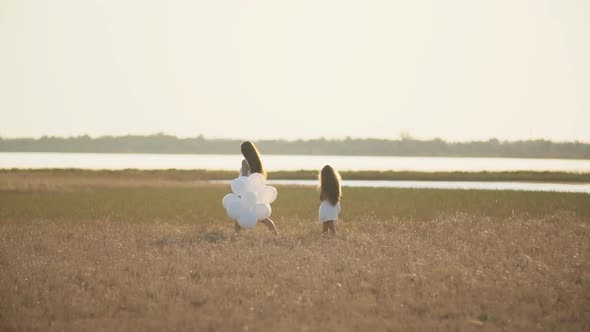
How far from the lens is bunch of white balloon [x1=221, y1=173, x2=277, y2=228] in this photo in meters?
16.5

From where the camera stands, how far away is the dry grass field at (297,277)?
28.1 ft

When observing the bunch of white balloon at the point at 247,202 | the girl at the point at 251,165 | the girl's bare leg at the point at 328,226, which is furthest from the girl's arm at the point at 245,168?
the girl's bare leg at the point at 328,226

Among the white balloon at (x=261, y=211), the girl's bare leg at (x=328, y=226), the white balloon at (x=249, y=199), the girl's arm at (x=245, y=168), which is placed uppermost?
the girl's arm at (x=245, y=168)

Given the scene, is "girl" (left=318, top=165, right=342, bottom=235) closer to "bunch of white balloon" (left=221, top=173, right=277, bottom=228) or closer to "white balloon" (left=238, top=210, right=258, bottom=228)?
"bunch of white balloon" (left=221, top=173, right=277, bottom=228)

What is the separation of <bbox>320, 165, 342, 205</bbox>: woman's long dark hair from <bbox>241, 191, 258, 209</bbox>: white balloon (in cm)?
176

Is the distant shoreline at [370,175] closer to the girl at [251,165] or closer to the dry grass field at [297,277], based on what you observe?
the dry grass field at [297,277]

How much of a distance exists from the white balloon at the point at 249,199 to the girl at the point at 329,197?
1697 millimetres

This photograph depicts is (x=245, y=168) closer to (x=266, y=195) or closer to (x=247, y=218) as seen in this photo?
(x=266, y=195)

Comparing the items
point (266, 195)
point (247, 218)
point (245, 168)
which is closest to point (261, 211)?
point (247, 218)

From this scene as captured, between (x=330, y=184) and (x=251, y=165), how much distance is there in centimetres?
209

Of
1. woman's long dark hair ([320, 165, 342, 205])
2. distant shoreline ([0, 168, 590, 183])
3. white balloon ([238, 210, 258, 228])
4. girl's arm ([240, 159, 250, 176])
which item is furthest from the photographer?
distant shoreline ([0, 168, 590, 183])

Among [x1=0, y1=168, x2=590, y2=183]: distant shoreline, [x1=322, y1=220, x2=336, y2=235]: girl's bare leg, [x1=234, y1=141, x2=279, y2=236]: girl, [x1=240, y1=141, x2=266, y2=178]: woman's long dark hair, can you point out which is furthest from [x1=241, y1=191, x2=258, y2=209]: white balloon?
[x1=0, y1=168, x2=590, y2=183]: distant shoreline

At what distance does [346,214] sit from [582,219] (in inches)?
318

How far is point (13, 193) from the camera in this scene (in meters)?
36.4
